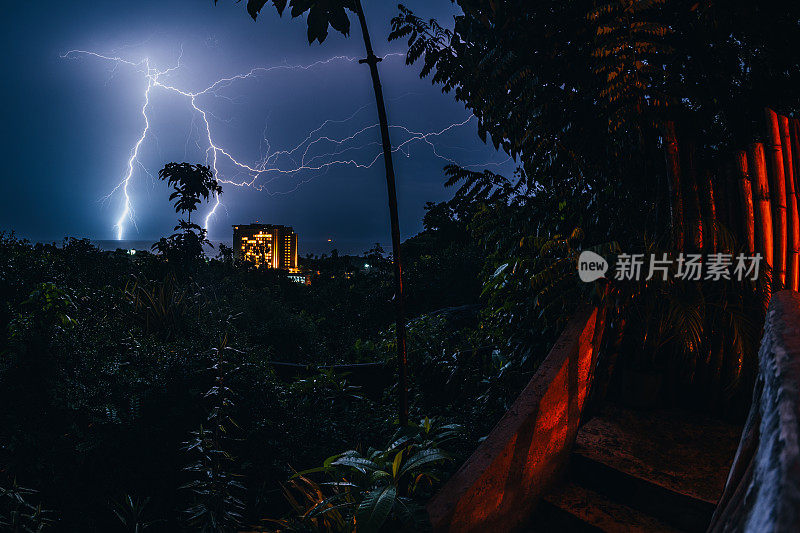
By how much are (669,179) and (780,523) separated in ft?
8.80

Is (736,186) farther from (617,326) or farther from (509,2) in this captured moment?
(509,2)

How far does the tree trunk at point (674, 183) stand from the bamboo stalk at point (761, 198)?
43cm

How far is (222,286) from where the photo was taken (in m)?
7.20

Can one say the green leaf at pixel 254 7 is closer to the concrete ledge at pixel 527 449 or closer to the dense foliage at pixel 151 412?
the dense foliage at pixel 151 412

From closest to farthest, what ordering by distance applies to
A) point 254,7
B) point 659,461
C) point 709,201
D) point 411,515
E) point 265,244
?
point 411,515, point 254,7, point 659,461, point 709,201, point 265,244

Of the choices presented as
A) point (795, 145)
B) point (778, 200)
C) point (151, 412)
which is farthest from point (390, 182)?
point (795, 145)

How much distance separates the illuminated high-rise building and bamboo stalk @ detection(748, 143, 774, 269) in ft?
30.2

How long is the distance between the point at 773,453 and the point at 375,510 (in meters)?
1.55

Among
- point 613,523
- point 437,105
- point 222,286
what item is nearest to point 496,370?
point 613,523

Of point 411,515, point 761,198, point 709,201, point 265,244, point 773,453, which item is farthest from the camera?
point 265,244

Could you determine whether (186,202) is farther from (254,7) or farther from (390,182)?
(390,182)

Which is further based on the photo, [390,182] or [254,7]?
[390,182]

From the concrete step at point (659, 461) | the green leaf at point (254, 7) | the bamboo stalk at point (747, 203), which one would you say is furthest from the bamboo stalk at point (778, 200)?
the green leaf at point (254, 7)

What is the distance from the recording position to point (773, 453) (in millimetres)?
304
